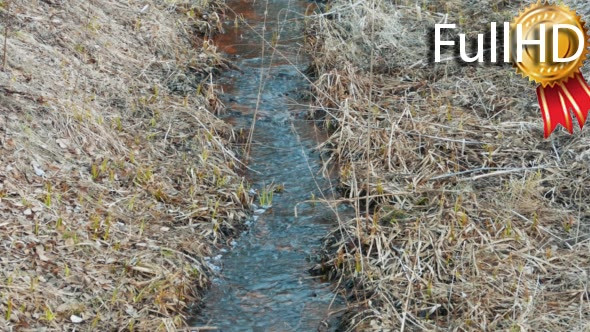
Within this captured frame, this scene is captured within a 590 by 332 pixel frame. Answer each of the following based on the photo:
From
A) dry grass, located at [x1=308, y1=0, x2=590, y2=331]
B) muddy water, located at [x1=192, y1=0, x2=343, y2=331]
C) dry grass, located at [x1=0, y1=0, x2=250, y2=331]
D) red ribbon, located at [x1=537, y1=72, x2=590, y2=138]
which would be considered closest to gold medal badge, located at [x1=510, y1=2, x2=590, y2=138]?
red ribbon, located at [x1=537, y1=72, x2=590, y2=138]

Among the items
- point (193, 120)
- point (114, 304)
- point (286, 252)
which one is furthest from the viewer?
point (193, 120)

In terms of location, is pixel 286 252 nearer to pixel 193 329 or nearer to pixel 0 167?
pixel 193 329

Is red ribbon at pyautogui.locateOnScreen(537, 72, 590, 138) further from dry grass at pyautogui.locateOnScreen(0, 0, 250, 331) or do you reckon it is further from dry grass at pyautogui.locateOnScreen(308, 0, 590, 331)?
dry grass at pyautogui.locateOnScreen(0, 0, 250, 331)


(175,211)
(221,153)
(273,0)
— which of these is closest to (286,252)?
(175,211)

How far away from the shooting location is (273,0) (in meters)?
10.4

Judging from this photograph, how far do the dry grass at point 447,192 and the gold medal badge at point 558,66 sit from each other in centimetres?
18

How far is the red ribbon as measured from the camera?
7.13m

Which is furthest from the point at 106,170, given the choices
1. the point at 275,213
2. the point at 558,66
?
the point at 558,66

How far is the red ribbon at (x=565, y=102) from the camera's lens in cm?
713

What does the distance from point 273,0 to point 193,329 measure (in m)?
5.85

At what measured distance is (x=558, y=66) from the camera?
7.10 meters

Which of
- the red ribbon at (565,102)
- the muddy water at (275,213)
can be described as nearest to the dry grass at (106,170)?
the muddy water at (275,213)

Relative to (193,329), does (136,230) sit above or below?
above

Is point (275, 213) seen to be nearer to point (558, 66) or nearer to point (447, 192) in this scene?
point (447, 192)
